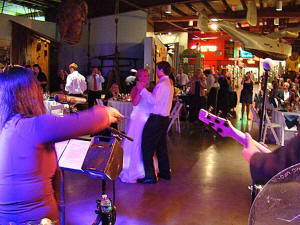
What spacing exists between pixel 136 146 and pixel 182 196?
0.92 meters

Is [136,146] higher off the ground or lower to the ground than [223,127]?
lower

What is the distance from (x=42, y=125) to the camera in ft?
Answer: 4.65

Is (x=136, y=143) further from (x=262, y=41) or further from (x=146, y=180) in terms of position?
(x=262, y=41)

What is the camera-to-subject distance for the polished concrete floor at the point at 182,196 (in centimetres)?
361

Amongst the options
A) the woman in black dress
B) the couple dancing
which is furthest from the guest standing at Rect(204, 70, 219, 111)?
the couple dancing

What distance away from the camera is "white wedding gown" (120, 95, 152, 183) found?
4.66 metres

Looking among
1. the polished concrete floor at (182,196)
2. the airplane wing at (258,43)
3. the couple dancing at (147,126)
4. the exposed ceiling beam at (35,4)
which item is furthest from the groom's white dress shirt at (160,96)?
the exposed ceiling beam at (35,4)

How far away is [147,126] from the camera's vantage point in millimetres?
4590

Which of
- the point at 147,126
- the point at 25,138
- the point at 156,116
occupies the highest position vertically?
the point at 25,138

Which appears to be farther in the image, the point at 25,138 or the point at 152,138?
the point at 152,138

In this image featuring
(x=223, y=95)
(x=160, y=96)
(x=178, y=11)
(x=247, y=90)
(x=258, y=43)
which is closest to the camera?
(x=258, y=43)

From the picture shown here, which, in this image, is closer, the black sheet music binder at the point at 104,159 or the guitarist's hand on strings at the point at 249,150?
Result: the guitarist's hand on strings at the point at 249,150

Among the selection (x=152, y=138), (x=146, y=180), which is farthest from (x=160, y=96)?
(x=146, y=180)

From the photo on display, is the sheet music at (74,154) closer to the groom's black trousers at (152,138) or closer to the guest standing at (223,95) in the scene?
the groom's black trousers at (152,138)
